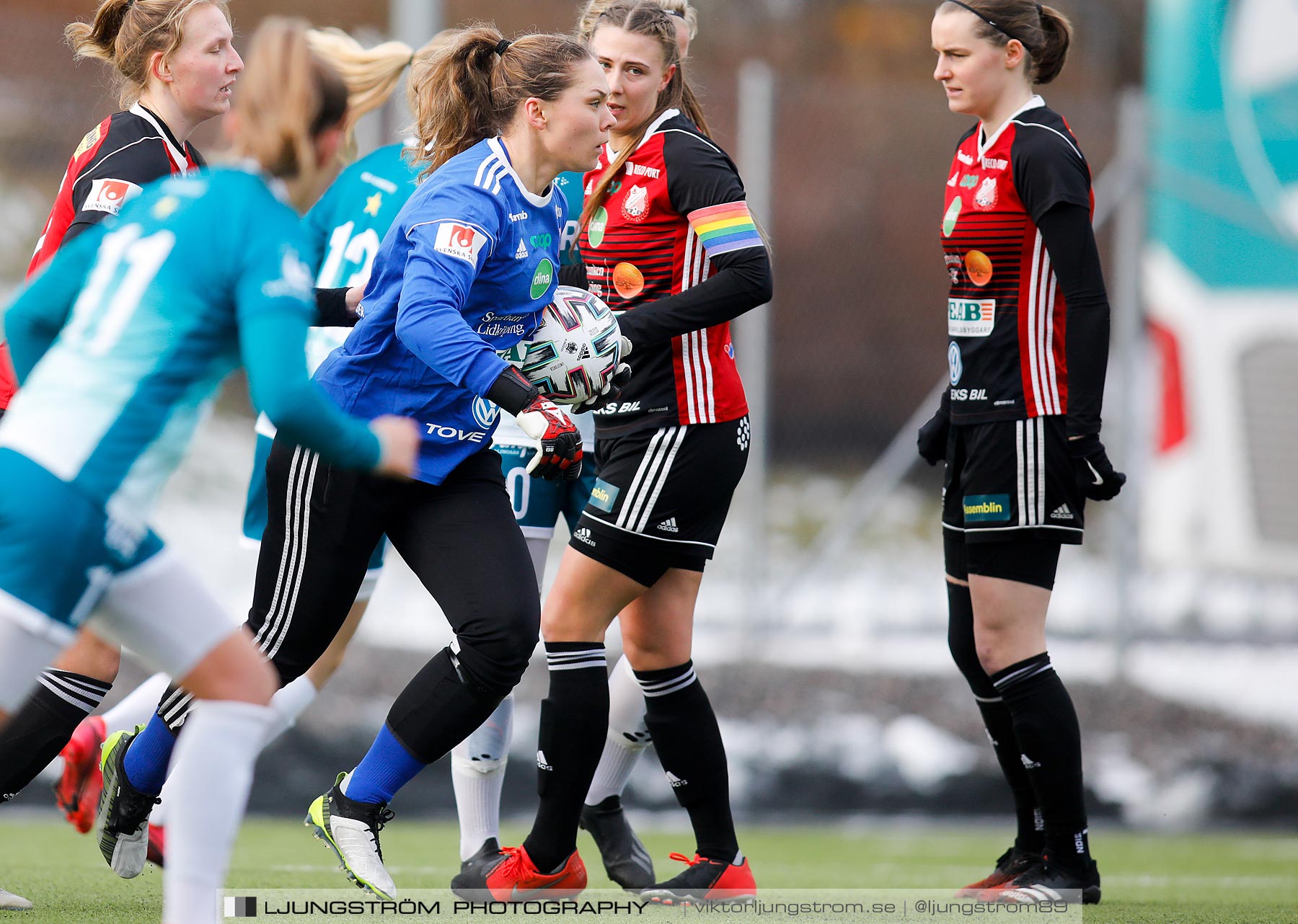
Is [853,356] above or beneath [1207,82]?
beneath

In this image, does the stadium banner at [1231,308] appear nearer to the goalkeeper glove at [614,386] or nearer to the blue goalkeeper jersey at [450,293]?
the goalkeeper glove at [614,386]

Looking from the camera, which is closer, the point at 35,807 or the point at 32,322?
the point at 32,322

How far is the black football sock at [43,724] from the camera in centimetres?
367

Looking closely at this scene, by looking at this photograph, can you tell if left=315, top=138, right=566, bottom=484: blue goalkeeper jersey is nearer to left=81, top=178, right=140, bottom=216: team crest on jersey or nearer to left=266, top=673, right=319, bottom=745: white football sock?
left=81, top=178, right=140, bottom=216: team crest on jersey

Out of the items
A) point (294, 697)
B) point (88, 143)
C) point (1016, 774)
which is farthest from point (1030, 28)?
point (294, 697)

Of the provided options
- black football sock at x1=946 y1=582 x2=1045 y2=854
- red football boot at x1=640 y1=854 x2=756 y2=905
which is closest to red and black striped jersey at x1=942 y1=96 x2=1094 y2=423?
black football sock at x1=946 y1=582 x2=1045 y2=854

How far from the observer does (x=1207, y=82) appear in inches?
355

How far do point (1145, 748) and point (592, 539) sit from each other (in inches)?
182

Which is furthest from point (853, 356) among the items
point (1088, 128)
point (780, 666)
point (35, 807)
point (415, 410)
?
point (415, 410)

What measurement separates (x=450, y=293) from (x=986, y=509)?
1.63 m

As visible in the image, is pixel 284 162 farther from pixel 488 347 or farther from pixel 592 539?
pixel 592 539

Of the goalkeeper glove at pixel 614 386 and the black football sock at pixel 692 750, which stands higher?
the goalkeeper glove at pixel 614 386

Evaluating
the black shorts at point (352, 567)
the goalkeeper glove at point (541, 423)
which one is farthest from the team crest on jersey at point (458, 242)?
the black shorts at point (352, 567)

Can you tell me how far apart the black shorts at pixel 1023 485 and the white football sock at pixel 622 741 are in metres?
1.05
